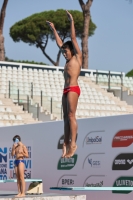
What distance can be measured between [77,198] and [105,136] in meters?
3.46

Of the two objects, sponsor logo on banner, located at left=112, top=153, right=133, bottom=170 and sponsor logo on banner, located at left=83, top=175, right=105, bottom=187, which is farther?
sponsor logo on banner, located at left=83, top=175, right=105, bottom=187

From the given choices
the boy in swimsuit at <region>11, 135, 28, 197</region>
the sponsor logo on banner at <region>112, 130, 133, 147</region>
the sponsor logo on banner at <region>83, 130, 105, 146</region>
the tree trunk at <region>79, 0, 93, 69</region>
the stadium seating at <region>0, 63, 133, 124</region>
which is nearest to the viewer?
the boy in swimsuit at <region>11, 135, 28, 197</region>

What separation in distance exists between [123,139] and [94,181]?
153 centimetres

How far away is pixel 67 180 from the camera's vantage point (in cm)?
1627

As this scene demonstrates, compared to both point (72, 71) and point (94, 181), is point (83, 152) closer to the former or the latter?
point (94, 181)

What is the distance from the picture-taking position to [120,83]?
2845 centimetres

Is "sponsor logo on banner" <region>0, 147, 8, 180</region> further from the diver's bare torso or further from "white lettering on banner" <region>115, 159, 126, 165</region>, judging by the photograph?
the diver's bare torso

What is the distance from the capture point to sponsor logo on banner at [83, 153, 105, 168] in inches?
597

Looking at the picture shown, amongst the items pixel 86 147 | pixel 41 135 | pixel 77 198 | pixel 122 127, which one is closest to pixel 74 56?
pixel 77 198

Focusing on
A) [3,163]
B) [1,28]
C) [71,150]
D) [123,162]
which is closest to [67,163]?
[123,162]

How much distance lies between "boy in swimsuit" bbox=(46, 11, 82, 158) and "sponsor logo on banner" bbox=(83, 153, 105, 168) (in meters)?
7.58

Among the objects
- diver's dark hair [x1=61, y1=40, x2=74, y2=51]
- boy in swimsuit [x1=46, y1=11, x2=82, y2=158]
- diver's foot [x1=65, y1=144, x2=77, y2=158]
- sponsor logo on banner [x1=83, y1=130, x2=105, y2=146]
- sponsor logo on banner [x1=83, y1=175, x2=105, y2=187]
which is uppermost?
diver's dark hair [x1=61, y1=40, x2=74, y2=51]

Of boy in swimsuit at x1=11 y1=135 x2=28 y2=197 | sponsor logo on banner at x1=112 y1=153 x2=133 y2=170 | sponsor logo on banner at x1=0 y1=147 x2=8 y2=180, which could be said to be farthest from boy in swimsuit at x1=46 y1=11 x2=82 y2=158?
sponsor logo on banner at x1=0 y1=147 x2=8 y2=180

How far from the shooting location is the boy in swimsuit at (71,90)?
24.4 ft
